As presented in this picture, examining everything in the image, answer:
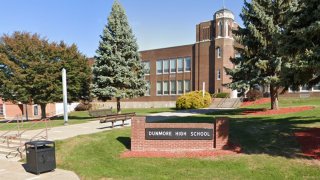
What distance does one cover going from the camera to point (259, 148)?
10969 millimetres

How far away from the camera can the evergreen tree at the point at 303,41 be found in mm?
9734

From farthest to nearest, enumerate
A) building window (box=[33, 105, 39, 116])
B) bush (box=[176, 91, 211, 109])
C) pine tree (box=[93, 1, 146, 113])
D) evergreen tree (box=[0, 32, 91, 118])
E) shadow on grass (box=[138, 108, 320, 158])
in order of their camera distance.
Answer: building window (box=[33, 105, 39, 116]), bush (box=[176, 91, 211, 109]), pine tree (box=[93, 1, 146, 113]), evergreen tree (box=[0, 32, 91, 118]), shadow on grass (box=[138, 108, 320, 158])

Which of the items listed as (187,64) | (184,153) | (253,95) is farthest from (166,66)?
(184,153)

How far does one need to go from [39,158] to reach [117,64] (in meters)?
17.6

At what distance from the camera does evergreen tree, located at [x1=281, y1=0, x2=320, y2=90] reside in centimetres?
973

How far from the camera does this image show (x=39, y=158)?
32.4ft

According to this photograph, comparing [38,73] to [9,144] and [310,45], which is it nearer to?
[9,144]

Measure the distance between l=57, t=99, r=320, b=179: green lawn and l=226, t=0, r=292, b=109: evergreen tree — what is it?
8.94m

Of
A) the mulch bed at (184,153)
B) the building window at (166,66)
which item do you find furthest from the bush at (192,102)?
the mulch bed at (184,153)

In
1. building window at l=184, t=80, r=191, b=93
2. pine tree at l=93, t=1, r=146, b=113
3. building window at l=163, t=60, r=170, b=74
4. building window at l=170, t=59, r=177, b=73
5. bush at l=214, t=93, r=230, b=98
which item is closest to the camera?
pine tree at l=93, t=1, r=146, b=113

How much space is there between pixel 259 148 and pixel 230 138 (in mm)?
1646

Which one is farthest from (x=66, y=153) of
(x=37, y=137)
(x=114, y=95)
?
(x=114, y=95)

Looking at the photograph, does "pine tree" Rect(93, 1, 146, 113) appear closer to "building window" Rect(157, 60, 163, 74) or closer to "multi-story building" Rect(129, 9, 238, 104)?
"multi-story building" Rect(129, 9, 238, 104)

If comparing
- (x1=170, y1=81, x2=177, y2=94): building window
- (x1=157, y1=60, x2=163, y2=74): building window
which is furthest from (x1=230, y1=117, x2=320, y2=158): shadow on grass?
(x1=157, y1=60, x2=163, y2=74): building window
